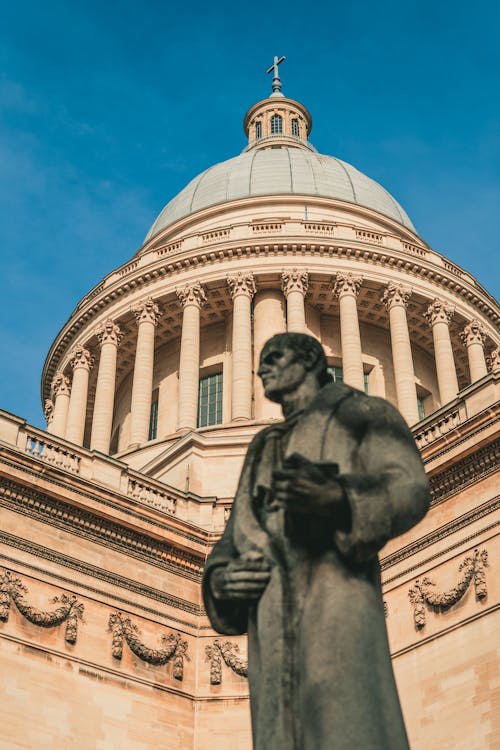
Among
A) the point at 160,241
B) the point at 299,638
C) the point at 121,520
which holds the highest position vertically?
the point at 160,241

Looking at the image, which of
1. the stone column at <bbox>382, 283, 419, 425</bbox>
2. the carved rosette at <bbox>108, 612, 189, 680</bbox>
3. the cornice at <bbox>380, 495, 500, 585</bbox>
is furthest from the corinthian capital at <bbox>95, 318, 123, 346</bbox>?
the cornice at <bbox>380, 495, 500, 585</bbox>

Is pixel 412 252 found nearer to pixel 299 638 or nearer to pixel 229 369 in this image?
pixel 229 369

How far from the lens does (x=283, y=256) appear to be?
40125 millimetres

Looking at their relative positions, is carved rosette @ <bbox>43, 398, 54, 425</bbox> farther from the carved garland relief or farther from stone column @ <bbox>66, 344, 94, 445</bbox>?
the carved garland relief

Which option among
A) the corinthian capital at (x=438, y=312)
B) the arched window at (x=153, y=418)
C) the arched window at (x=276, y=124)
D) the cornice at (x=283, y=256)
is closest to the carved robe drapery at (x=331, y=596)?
the arched window at (x=153, y=418)

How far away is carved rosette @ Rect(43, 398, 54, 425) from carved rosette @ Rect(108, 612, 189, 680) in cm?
2359

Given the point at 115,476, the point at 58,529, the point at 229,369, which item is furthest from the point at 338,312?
the point at 58,529

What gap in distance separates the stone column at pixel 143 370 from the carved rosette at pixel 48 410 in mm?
6493

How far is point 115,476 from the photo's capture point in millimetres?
24391

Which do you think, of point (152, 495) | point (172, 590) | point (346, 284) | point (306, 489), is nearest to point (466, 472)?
point (172, 590)

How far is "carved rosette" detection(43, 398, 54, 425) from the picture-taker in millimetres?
45353

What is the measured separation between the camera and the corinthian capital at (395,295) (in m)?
40.0

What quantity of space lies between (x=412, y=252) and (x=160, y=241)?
1177 centimetres

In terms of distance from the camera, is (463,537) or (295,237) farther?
(295,237)
